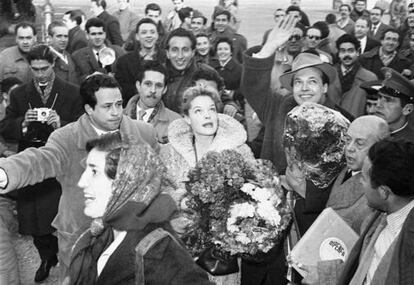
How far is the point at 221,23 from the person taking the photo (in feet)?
41.9

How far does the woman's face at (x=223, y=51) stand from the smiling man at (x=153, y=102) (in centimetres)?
333

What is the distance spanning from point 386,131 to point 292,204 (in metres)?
0.83

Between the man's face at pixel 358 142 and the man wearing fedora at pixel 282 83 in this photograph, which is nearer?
the man's face at pixel 358 142

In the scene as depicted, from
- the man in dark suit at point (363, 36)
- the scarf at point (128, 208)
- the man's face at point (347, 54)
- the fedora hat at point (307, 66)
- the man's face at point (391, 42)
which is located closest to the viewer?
the scarf at point (128, 208)

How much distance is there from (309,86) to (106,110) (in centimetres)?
167

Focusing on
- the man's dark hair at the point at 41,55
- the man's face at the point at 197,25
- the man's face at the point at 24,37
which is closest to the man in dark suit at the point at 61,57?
the man's face at the point at 24,37

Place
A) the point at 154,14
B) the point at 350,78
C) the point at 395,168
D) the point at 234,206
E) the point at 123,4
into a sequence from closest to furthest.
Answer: the point at 395,168 < the point at 234,206 < the point at 350,78 < the point at 154,14 < the point at 123,4

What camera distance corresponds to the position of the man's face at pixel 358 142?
15.5 ft

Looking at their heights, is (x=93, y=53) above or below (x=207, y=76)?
below

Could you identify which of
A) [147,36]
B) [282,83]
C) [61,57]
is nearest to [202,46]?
[147,36]

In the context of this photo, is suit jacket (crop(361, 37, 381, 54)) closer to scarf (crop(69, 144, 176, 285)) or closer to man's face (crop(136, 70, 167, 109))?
man's face (crop(136, 70, 167, 109))

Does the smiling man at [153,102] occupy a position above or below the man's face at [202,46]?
above

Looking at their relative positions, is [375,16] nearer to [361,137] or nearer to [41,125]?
[41,125]

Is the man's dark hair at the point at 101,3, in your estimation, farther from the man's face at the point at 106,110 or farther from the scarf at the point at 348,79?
the man's face at the point at 106,110
